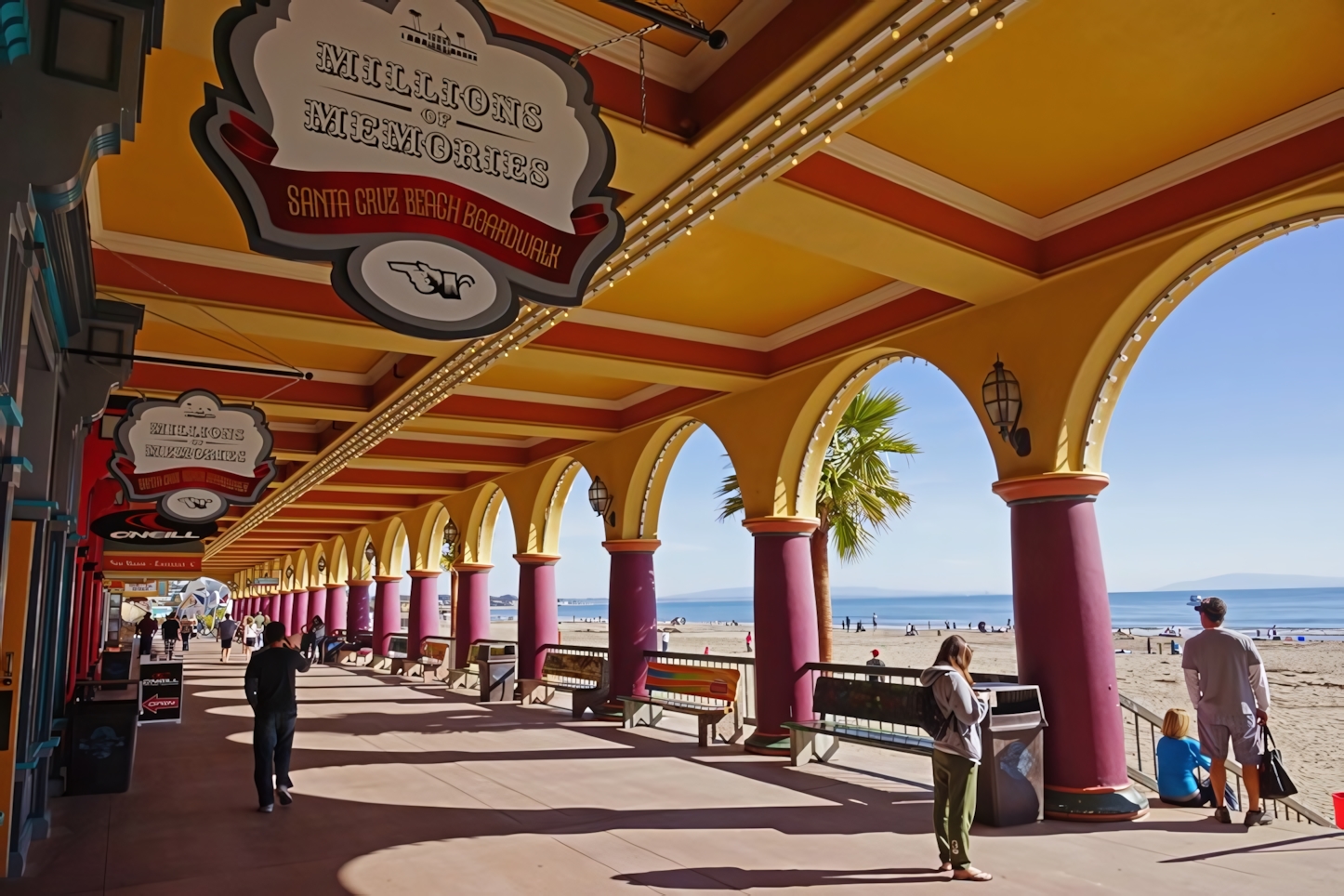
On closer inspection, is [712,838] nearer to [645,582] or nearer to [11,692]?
[11,692]

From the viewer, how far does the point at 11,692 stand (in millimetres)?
4922

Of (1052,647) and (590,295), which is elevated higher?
(590,295)

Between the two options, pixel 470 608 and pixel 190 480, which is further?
pixel 470 608

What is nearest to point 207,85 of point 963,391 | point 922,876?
point 922,876

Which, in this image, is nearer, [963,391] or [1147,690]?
[963,391]

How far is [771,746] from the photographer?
9367 mm

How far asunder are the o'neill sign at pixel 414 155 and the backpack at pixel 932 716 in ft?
12.0

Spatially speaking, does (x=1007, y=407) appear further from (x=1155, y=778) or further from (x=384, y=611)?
(x=384, y=611)

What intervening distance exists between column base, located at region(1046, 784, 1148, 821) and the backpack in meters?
2.00

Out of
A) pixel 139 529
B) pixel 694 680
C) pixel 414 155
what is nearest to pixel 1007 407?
pixel 694 680

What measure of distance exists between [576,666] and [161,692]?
5621 mm

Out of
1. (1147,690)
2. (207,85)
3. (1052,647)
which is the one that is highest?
(207,85)

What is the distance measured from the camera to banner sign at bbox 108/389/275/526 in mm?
6918

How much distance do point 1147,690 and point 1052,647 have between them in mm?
17868
